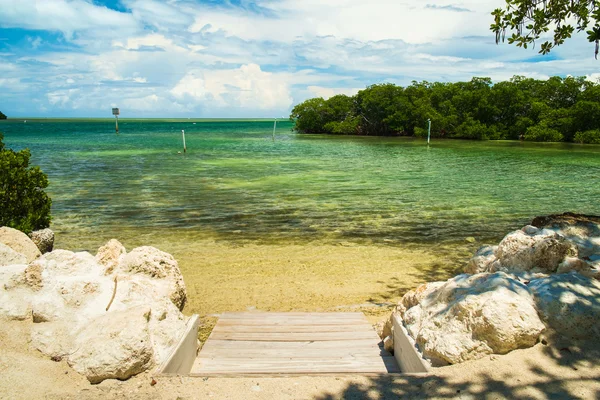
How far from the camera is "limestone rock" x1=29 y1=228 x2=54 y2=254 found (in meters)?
7.99

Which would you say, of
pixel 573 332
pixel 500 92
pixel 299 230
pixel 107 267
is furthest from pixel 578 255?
pixel 500 92

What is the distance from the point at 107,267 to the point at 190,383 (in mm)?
2723

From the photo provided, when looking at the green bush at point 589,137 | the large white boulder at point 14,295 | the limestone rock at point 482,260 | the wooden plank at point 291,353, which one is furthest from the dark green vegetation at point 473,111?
the large white boulder at point 14,295

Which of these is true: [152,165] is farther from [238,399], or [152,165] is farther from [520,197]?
[238,399]

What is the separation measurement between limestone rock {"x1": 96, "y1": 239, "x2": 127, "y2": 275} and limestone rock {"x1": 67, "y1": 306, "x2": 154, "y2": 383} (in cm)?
192

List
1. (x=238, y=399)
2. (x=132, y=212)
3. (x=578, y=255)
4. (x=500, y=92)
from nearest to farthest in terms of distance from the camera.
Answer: (x=238, y=399)
(x=578, y=255)
(x=132, y=212)
(x=500, y=92)

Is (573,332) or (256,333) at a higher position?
(573,332)

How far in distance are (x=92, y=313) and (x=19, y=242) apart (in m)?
2.84

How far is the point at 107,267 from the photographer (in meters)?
5.61

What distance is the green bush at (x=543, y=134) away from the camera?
52.0 metres

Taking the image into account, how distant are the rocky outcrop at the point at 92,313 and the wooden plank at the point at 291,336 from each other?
630 millimetres

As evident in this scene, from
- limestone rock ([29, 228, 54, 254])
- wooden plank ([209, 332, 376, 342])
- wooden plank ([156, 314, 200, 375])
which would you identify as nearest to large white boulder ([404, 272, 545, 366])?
wooden plank ([209, 332, 376, 342])

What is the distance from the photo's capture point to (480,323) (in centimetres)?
359

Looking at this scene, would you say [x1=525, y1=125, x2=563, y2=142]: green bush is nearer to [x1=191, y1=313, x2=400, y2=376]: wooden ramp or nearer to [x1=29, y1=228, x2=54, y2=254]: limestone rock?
[x1=191, y1=313, x2=400, y2=376]: wooden ramp
